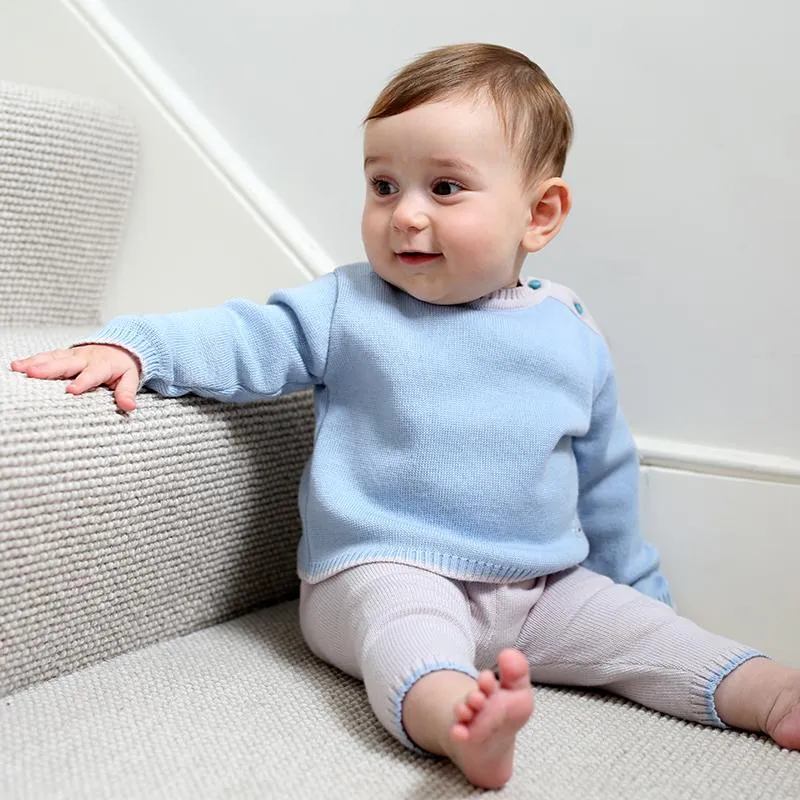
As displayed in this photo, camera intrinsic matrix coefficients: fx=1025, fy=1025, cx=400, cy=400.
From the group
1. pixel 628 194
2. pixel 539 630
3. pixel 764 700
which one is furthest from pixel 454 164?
pixel 764 700

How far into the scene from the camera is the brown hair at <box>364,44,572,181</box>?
3.19 ft

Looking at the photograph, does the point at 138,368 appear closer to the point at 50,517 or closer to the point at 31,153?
the point at 50,517

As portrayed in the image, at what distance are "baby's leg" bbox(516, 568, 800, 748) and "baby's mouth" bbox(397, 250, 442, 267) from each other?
346mm

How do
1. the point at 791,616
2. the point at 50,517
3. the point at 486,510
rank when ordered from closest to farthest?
1. the point at 50,517
2. the point at 486,510
3. the point at 791,616

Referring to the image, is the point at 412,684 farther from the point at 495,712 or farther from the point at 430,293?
the point at 430,293

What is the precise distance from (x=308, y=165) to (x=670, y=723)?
0.87 metres

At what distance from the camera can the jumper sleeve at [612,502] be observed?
1118mm

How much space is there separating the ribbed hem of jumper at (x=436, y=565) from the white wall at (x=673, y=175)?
0.36 metres

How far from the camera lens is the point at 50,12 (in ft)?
4.75

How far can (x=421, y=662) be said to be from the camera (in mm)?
807

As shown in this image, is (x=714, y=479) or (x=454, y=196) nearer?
(x=454, y=196)

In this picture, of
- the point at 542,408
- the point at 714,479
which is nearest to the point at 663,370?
the point at 714,479

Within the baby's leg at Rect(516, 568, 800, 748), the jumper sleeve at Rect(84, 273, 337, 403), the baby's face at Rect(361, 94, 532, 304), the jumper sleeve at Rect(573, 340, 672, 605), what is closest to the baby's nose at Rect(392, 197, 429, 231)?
the baby's face at Rect(361, 94, 532, 304)

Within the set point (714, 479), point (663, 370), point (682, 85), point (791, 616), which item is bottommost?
point (791, 616)
